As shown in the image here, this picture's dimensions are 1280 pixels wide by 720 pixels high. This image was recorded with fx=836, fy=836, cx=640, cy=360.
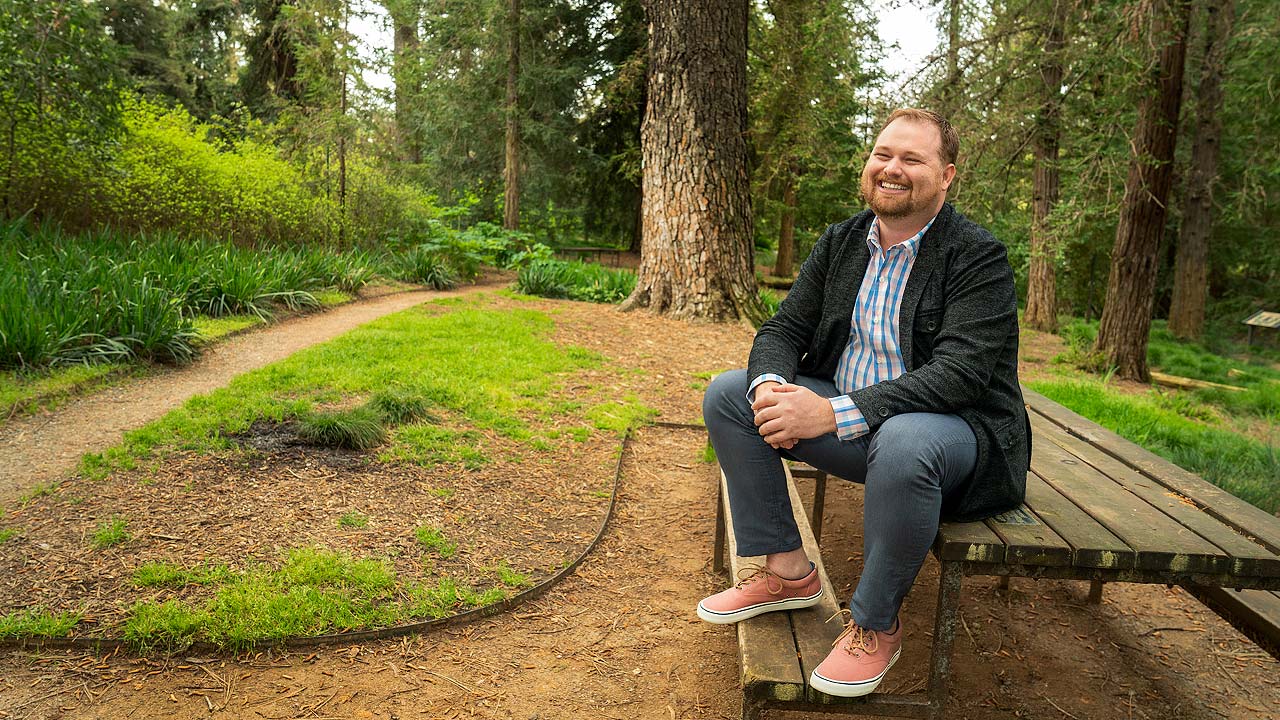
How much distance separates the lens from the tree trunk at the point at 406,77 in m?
16.6

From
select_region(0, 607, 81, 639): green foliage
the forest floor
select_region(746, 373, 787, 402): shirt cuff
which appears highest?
select_region(746, 373, 787, 402): shirt cuff

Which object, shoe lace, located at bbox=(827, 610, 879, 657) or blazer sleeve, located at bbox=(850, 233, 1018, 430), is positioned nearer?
shoe lace, located at bbox=(827, 610, 879, 657)

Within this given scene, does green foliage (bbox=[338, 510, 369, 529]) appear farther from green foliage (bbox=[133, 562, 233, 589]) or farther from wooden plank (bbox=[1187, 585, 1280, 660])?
wooden plank (bbox=[1187, 585, 1280, 660])

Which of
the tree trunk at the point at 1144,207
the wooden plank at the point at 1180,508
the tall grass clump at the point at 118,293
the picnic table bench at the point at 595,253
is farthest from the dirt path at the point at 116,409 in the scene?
the picnic table bench at the point at 595,253

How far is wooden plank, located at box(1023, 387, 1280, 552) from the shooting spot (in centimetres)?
206

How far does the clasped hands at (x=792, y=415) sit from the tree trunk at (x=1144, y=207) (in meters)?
7.85

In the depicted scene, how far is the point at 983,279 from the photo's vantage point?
2.21 m

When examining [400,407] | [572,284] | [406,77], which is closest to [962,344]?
[400,407]

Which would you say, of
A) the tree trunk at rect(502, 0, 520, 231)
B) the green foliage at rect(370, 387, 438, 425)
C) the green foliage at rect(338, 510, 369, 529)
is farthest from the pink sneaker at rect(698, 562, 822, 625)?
the tree trunk at rect(502, 0, 520, 231)

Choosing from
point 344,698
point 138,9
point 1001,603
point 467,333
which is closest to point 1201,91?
point 467,333

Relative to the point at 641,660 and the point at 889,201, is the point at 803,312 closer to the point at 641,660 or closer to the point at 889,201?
the point at 889,201

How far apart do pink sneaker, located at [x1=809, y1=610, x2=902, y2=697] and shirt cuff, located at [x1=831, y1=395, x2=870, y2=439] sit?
474mm

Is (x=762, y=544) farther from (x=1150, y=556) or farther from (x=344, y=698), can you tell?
(x=344, y=698)

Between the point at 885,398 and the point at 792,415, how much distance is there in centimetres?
24
